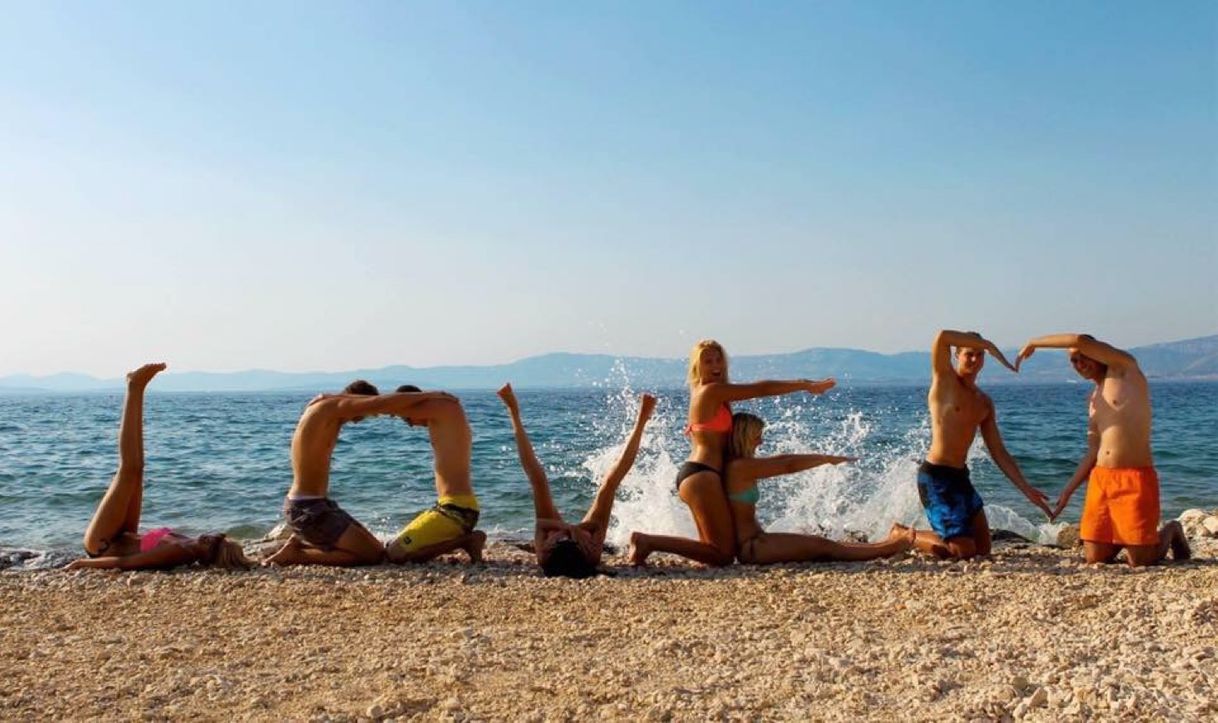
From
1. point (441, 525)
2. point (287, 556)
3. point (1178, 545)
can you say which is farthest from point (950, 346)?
point (287, 556)

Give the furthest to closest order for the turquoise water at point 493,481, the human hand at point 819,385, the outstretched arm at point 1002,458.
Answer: the turquoise water at point 493,481, the outstretched arm at point 1002,458, the human hand at point 819,385

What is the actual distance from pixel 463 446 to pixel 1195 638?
Answer: 16.1 ft

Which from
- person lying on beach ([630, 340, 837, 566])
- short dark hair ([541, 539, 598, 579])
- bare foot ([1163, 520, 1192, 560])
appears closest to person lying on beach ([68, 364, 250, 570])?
short dark hair ([541, 539, 598, 579])

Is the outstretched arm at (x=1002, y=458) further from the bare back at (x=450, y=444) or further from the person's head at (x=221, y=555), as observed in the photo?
the person's head at (x=221, y=555)

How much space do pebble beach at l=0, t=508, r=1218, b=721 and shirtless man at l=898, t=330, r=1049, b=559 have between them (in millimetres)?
363

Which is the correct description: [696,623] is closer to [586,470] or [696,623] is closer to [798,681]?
[798,681]

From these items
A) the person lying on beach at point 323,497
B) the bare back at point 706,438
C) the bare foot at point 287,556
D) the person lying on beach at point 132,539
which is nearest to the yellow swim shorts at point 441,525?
the person lying on beach at point 323,497

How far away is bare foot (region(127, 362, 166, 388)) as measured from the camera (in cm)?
726

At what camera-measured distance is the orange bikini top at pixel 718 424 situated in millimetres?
7047

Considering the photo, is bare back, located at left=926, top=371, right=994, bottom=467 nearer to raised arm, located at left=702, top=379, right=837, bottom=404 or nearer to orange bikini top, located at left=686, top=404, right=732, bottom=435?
raised arm, located at left=702, top=379, right=837, bottom=404

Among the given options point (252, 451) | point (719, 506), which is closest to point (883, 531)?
point (719, 506)

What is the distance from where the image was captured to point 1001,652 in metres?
4.25

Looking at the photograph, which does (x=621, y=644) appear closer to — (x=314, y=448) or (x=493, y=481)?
(x=314, y=448)

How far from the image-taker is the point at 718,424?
23.1ft
